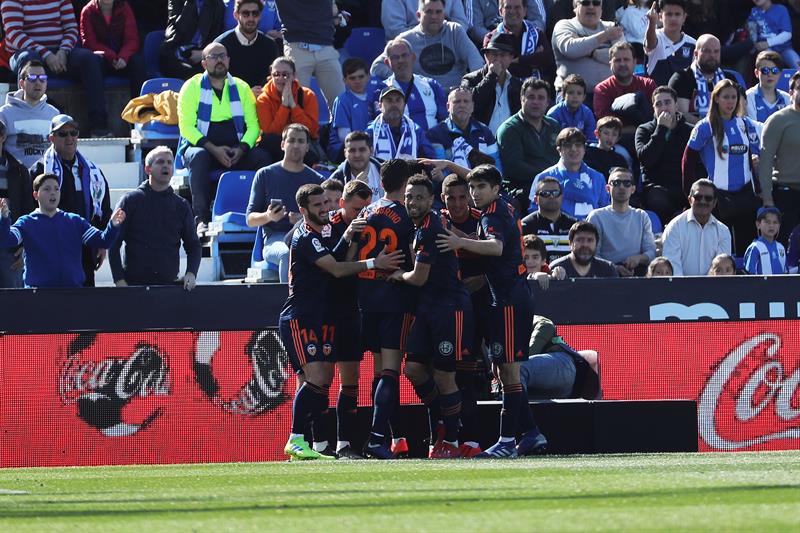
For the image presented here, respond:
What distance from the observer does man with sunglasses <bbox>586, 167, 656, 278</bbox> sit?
1381cm

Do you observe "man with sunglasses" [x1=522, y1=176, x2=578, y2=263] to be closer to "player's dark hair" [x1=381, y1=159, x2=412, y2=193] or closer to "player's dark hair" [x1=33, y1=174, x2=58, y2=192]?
"player's dark hair" [x1=381, y1=159, x2=412, y2=193]

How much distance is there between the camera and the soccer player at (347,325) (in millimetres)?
10727

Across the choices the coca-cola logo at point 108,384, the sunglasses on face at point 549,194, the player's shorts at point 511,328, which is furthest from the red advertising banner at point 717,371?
the coca-cola logo at point 108,384

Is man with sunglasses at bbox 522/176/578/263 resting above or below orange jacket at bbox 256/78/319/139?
below

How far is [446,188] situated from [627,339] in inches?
104

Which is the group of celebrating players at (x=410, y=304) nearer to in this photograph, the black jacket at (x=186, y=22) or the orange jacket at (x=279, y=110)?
the orange jacket at (x=279, y=110)

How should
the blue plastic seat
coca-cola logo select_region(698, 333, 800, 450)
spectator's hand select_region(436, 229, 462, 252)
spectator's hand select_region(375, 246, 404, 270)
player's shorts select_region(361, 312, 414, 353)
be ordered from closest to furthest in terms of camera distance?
spectator's hand select_region(436, 229, 462, 252)
spectator's hand select_region(375, 246, 404, 270)
player's shorts select_region(361, 312, 414, 353)
coca-cola logo select_region(698, 333, 800, 450)
the blue plastic seat

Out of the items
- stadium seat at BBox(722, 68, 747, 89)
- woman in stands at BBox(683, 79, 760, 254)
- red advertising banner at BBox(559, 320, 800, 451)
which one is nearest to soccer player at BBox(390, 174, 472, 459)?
red advertising banner at BBox(559, 320, 800, 451)

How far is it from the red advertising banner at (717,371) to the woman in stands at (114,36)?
22.0 feet

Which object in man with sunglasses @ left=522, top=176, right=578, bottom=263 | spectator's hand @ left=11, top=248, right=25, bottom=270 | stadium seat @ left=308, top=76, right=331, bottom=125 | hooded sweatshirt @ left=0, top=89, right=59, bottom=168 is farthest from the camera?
stadium seat @ left=308, top=76, right=331, bottom=125

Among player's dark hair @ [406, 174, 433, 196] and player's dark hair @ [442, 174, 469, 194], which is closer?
player's dark hair @ [406, 174, 433, 196]

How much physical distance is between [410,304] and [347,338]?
63 cm

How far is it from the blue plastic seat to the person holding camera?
831 mm

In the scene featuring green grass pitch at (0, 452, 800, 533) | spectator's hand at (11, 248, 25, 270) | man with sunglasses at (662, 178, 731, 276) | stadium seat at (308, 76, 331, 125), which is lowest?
green grass pitch at (0, 452, 800, 533)
